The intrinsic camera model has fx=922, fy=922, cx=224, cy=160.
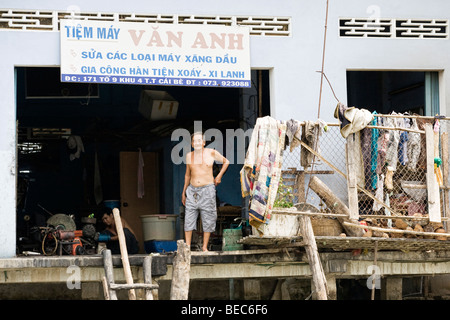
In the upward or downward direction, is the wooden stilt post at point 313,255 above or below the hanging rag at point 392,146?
below

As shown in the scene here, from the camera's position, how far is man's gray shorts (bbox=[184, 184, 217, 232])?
42.9 ft

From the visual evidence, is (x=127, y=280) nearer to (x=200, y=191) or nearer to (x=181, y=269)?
(x=181, y=269)

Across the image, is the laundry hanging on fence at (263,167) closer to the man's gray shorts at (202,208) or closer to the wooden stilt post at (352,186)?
the wooden stilt post at (352,186)

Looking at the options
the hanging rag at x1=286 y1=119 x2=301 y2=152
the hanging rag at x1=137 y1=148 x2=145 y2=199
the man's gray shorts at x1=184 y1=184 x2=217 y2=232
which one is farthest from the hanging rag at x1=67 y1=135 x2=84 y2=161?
the hanging rag at x1=286 y1=119 x2=301 y2=152

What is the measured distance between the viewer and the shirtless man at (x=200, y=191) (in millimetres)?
13094

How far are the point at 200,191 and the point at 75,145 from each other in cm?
579

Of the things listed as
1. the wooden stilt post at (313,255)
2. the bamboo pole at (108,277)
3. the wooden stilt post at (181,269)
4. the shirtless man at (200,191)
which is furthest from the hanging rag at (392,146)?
the bamboo pole at (108,277)

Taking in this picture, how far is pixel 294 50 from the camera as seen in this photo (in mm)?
13555

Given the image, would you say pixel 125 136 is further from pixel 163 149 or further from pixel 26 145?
pixel 26 145

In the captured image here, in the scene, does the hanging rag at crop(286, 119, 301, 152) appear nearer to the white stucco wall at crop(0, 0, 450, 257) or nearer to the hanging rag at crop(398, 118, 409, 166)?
the white stucco wall at crop(0, 0, 450, 257)
